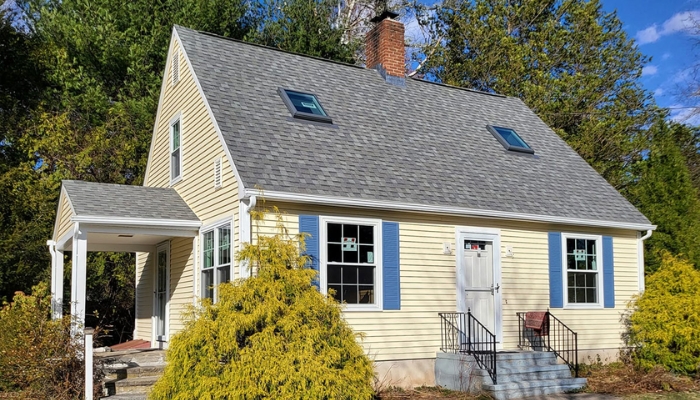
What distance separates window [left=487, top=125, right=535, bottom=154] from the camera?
15.1 metres

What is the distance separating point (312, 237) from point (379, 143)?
3.11 meters

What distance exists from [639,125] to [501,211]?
53.3 ft

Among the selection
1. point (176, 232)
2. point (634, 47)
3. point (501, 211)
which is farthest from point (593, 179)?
point (634, 47)

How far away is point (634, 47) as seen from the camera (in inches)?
1066

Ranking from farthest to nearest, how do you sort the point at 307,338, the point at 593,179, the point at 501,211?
the point at 593,179 → the point at 501,211 → the point at 307,338

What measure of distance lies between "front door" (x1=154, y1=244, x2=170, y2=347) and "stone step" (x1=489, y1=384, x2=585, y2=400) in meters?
6.92

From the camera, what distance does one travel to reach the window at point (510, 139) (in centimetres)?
1515

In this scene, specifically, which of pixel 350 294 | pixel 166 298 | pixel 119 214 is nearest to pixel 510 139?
pixel 350 294

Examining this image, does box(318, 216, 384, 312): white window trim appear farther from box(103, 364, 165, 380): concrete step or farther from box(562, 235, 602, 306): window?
box(562, 235, 602, 306): window

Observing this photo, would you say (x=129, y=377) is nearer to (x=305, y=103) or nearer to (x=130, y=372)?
(x=130, y=372)

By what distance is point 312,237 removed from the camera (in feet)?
35.4

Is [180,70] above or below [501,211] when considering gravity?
above

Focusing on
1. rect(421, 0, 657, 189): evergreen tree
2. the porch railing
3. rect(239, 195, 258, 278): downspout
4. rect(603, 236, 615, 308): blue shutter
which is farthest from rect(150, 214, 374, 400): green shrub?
rect(421, 0, 657, 189): evergreen tree

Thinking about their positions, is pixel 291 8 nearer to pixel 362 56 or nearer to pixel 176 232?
pixel 362 56
